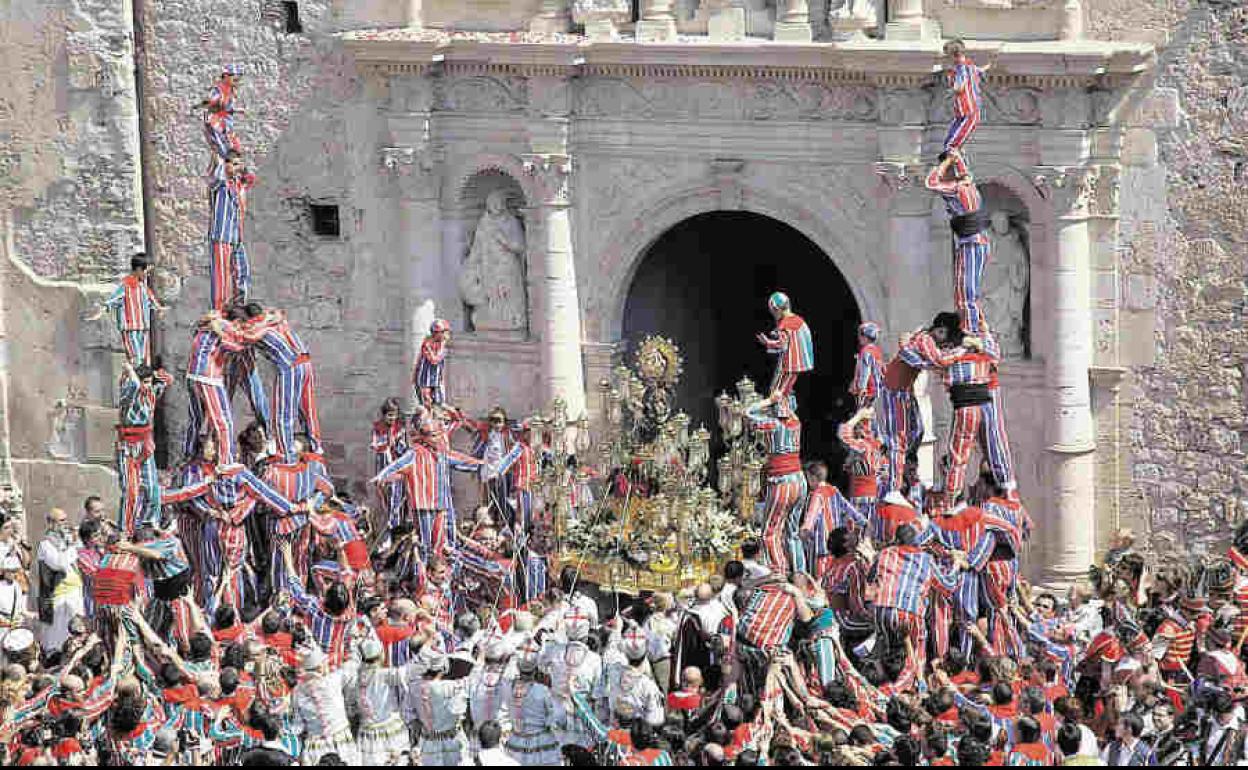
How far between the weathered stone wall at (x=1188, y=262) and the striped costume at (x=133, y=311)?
24.0 ft

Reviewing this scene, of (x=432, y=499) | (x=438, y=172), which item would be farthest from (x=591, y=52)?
(x=432, y=499)

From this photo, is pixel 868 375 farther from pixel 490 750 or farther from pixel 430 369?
pixel 490 750

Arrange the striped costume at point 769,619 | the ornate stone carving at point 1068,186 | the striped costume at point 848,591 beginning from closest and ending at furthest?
the striped costume at point 769,619 < the striped costume at point 848,591 < the ornate stone carving at point 1068,186

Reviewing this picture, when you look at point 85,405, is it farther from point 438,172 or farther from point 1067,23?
point 1067,23

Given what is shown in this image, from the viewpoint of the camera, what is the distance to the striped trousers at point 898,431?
20.9 meters

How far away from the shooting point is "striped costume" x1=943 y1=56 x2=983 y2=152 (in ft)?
66.2

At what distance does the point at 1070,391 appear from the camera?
2141cm

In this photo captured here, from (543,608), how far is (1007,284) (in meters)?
4.30

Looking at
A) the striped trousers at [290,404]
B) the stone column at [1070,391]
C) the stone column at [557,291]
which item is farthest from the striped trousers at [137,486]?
the stone column at [1070,391]

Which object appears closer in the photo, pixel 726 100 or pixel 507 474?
pixel 726 100

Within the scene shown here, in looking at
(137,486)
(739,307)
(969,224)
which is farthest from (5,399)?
(969,224)

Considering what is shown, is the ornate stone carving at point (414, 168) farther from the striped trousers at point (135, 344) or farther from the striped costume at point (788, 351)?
the striped costume at point (788, 351)

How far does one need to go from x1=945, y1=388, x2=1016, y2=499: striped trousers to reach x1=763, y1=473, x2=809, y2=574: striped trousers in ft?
3.64

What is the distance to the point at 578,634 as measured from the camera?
61.3 ft
